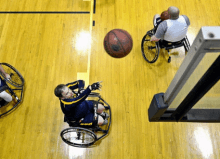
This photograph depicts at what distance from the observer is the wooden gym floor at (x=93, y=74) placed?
3281mm

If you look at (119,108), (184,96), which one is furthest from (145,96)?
(184,96)

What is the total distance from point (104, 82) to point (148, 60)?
0.99m

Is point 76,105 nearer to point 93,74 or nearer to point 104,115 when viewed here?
point 104,115

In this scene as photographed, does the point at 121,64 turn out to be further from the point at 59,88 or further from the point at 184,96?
the point at 184,96

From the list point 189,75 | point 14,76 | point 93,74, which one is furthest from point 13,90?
point 189,75

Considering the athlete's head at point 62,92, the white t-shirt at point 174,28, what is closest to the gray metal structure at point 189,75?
the athlete's head at point 62,92

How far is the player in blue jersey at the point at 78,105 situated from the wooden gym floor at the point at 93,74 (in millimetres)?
602

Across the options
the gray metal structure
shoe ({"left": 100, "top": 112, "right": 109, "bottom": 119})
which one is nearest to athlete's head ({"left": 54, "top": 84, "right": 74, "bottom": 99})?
shoe ({"left": 100, "top": 112, "right": 109, "bottom": 119})

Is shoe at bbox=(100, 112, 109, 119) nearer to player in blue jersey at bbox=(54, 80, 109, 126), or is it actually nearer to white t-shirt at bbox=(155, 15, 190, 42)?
player in blue jersey at bbox=(54, 80, 109, 126)

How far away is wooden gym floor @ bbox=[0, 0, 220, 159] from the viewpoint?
10.8ft

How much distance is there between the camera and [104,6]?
4516 mm

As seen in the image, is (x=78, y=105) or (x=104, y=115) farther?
(x=104, y=115)

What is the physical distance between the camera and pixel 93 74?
383 cm

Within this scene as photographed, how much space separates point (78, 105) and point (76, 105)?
17cm
